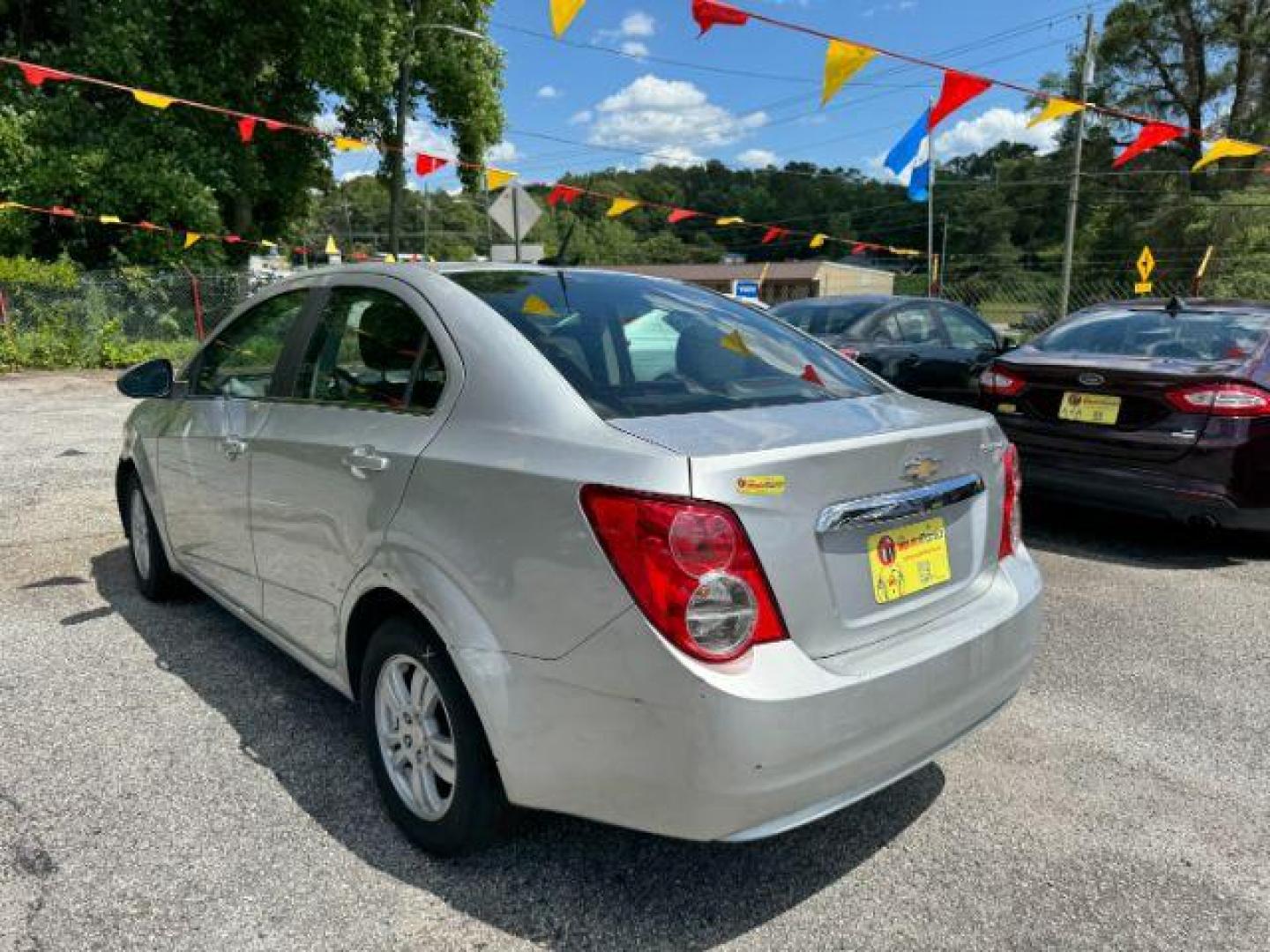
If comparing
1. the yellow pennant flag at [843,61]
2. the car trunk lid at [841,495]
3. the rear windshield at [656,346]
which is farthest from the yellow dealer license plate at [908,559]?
the yellow pennant flag at [843,61]

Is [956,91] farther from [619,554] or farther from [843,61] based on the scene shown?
[619,554]

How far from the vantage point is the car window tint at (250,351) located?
3.35m

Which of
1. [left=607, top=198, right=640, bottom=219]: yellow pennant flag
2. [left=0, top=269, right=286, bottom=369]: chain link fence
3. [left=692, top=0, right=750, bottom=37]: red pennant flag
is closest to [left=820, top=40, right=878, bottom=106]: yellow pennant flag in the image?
[left=692, top=0, right=750, bottom=37]: red pennant flag

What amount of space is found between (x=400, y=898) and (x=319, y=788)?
650mm

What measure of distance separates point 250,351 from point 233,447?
53cm

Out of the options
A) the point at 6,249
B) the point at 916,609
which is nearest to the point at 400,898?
the point at 916,609

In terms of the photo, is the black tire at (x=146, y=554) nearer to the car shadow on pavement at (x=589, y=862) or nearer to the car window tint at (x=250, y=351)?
the car window tint at (x=250, y=351)

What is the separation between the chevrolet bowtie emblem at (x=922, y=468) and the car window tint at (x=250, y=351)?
2172 mm

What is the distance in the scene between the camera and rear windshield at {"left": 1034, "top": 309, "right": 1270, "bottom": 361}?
5.27m

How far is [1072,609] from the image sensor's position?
178 inches

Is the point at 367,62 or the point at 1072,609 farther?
the point at 367,62

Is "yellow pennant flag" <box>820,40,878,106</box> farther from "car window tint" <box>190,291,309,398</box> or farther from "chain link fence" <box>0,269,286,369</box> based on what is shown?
"chain link fence" <box>0,269,286,369</box>

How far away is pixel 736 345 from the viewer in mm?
2924

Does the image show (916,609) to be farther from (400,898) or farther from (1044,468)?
(1044,468)
